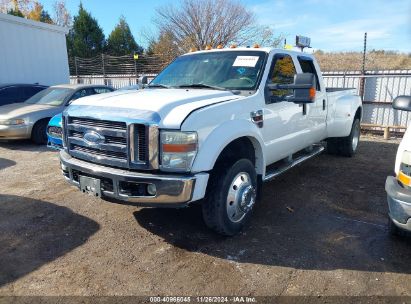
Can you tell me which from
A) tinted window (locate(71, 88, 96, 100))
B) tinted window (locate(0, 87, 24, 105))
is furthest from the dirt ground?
tinted window (locate(0, 87, 24, 105))

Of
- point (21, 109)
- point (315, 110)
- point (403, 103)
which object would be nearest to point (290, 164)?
point (315, 110)

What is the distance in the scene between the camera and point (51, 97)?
30.6 ft

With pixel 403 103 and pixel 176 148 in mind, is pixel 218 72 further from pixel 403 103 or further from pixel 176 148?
pixel 403 103

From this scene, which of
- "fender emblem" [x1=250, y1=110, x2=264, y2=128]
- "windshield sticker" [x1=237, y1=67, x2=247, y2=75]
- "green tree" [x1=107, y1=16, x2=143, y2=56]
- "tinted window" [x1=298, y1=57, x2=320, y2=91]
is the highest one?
"green tree" [x1=107, y1=16, x2=143, y2=56]

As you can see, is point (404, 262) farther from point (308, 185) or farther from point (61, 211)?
point (61, 211)

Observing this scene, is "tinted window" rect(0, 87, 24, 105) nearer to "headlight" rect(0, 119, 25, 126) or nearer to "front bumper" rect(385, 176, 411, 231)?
"headlight" rect(0, 119, 25, 126)

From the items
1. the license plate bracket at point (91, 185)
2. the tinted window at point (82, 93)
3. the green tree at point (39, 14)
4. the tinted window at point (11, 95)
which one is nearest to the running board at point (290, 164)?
the license plate bracket at point (91, 185)

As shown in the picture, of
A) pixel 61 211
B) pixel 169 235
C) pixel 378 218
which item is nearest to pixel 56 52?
pixel 61 211

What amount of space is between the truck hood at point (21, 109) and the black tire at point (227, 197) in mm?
6592

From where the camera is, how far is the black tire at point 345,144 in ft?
23.5

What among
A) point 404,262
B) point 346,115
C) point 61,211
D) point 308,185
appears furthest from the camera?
point 346,115

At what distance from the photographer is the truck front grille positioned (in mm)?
3152

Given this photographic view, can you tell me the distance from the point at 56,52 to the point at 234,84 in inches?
503

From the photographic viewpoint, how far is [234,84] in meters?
4.20
